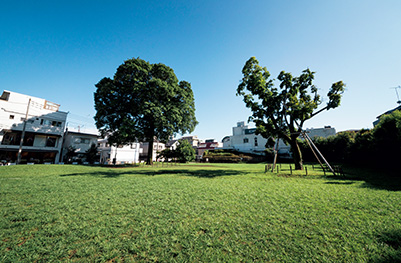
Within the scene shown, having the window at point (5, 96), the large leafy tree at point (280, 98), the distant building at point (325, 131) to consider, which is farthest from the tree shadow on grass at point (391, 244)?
the distant building at point (325, 131)

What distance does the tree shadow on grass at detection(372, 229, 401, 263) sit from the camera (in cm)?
271

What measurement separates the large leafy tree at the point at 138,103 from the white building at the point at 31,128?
653 inches

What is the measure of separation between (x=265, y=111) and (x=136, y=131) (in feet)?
55.0

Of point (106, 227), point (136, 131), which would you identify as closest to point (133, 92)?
point (136, 131)

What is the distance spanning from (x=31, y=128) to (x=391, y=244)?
43719 mm

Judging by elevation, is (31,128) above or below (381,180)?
above

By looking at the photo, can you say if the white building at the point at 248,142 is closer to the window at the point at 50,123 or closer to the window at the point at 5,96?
the window at the point at 50,123

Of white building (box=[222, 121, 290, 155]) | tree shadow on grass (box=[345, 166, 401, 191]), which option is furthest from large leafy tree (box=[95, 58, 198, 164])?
white building (box=[222, 121, 290, 155])

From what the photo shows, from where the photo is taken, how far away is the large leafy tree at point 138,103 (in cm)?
2078

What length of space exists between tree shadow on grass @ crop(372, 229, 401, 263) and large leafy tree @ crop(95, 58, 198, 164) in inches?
781

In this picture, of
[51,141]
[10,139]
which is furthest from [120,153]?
[10,139]

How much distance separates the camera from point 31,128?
2869cm

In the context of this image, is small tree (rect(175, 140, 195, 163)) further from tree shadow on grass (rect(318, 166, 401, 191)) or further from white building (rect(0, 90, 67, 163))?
tree shadow on grass (rect(318, 166, 401, 191))

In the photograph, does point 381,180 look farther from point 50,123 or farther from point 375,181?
point 50,123
